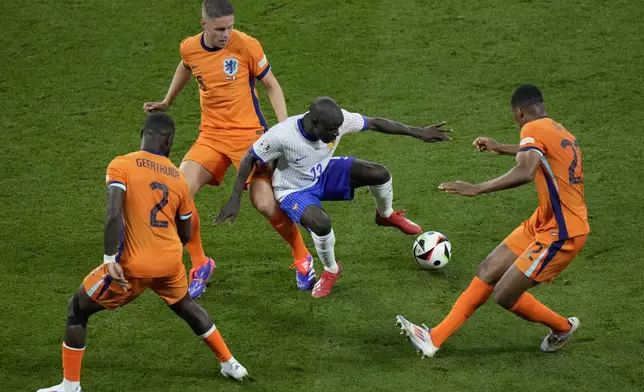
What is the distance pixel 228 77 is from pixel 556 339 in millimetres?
3561

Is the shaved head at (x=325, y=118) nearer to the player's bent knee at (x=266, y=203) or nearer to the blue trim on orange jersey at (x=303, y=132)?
the blue trim on orange jersey at (x=303, y=132)

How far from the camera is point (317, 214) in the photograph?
328 inches

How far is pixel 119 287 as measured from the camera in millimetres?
6832

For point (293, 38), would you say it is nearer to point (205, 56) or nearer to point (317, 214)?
point (205, 56)

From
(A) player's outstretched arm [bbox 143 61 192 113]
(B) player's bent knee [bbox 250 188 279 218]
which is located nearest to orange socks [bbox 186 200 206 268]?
(B) player's bent knee [bbox 250 188 279 218]

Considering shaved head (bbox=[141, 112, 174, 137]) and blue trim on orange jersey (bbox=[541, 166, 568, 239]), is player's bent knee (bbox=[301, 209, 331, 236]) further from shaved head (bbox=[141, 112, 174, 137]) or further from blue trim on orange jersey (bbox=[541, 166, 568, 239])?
blue trim on orange jersey (bbox=[541, 166, 568, 239])

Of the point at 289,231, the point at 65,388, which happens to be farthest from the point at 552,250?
the point at 65,388

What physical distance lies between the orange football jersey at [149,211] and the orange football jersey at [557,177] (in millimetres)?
2519

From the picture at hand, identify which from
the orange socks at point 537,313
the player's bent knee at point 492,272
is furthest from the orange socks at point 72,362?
the orange socks at point 537,313

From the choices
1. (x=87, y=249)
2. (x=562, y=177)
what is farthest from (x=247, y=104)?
(x=562, y=177)

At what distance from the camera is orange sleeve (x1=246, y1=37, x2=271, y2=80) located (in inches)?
349

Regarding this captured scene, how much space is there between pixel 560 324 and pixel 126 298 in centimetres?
321

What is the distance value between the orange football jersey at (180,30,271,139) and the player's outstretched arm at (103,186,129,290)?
238 cm

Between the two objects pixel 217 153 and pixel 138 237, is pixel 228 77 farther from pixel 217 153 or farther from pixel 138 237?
pixel 138 237
